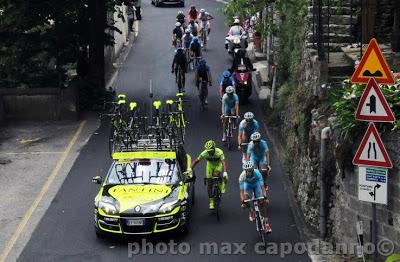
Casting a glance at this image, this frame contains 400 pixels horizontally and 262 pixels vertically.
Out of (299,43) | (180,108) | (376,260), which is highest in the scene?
(299,43)

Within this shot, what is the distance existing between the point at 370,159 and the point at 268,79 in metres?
18.7

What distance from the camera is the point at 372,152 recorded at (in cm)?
1247

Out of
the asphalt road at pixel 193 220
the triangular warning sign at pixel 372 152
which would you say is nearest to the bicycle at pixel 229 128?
the asphalt road at pixel 193 220

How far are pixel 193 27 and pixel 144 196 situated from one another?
22.0 meters

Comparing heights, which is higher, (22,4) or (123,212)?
(22,4)

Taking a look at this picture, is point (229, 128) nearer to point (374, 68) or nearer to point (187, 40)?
point (374, 68)

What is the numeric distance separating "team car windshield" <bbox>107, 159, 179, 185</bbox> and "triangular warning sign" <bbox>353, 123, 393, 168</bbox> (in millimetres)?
5982

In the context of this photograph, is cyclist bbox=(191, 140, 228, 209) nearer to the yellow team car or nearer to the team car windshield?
the yellow team car

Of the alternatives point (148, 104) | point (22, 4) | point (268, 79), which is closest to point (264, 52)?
point (268, 79)

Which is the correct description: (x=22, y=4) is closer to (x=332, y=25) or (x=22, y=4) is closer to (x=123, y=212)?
(x=332, y=25)

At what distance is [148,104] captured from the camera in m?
29.6

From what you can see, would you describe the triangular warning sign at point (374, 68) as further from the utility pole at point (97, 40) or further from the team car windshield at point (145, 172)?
the utility pole at point (97, 40)

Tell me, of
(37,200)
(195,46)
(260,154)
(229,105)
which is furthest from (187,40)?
(260,154)

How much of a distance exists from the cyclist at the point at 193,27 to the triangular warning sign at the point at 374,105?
25.0 metres
